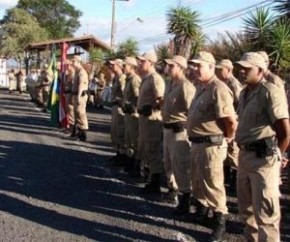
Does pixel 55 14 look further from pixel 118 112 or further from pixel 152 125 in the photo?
pixel 152 125

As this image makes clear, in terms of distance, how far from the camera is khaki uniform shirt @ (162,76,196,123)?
7160mm

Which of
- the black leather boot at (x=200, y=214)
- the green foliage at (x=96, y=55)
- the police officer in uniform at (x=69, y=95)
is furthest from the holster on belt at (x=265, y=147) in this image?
the green foliage at (x=96, y=55)

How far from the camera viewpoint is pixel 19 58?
51812 mm

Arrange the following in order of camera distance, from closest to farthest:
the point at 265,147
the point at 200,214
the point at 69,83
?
the point at 265,147
the point at 200,214
the point at 69,83

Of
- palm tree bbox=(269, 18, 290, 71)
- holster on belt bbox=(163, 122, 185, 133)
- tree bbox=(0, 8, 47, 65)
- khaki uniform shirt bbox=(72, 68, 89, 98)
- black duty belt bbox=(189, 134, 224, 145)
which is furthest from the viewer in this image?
tree bbox=(0, 8, 47, 65)

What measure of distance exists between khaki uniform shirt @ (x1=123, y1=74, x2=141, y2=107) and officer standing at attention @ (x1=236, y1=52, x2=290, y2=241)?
435cm

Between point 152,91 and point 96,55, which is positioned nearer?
point 152,91

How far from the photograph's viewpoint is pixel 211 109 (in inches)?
244

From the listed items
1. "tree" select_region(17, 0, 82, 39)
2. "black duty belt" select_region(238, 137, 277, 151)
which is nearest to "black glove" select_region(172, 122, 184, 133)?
"black duty belt" select_region(238, 137, 277, 151)

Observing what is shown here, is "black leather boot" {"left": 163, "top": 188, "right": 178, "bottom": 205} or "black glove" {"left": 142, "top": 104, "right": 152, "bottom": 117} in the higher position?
"black glove" {"left": 142, "top": 104, "right": 152, "bottom": 117}

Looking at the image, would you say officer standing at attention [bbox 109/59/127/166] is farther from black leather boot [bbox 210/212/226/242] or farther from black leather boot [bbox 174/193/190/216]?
black leather boot [bbox 210/212/226/242]

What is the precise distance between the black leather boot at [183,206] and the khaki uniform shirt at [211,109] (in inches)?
40.7

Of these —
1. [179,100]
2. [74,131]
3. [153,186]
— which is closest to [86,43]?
[74,131]

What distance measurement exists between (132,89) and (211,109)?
11.9 feet
